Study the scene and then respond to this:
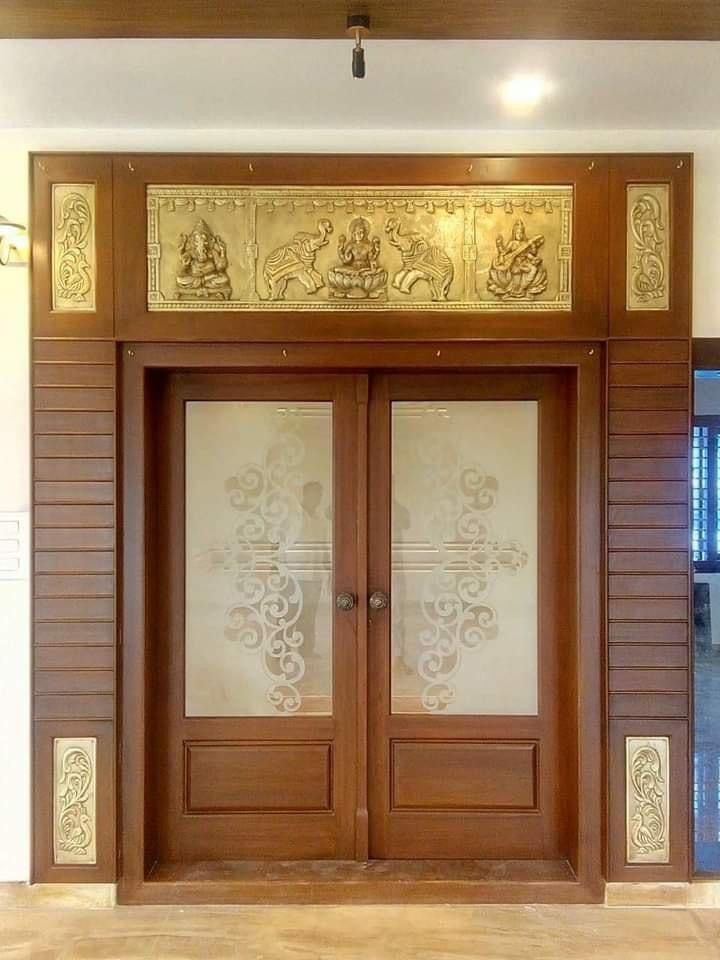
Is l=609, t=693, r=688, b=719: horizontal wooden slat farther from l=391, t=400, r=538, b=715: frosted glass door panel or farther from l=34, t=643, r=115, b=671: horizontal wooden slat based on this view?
l=34, t=643, r=115, b=671: horizontal wooden slat

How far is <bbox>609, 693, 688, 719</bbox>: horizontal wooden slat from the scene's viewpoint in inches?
106

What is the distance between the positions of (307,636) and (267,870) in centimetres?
88

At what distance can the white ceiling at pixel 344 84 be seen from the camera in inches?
85.4

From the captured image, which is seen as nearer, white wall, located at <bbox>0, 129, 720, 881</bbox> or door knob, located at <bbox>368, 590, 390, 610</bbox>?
white wall, located at <bbox>0, 129, 720, 881</bbox>

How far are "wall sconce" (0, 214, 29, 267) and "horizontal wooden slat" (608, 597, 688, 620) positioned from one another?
2.47 m

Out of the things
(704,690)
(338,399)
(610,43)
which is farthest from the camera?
(704,690)

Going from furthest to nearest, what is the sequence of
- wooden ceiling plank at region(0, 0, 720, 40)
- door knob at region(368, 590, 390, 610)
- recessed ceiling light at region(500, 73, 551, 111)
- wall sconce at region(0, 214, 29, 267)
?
door knob at region(368, 590, 390, 610), wall sconce at region(0, 214, 29, 267), recessed ceiling light at region(500, 73, 551, 111), wooden ceiling plank at region(0, 0, 720, 40)

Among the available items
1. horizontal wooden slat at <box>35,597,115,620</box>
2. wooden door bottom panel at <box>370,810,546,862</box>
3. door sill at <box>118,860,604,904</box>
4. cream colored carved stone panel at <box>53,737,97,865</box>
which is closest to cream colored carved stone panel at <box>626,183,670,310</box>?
wooden door bottom panel at <box>370,810,546,862</box>

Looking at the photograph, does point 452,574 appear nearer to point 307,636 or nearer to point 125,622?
point 307,636

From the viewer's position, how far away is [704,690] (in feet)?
10.5

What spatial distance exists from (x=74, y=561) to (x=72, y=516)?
162 mm

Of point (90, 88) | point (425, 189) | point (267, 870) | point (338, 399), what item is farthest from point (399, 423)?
point (267, 870)

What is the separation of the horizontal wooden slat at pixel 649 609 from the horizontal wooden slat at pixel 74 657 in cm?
182

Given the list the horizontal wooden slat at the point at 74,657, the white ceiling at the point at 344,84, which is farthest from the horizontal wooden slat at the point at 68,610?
the white ceiling at the point at 344,84
